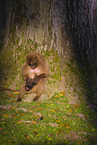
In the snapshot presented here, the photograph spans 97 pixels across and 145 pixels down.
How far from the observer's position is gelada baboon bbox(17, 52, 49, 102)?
4898mm

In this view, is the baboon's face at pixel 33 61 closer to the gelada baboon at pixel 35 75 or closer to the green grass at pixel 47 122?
the gelada baboon at pixel 35 75

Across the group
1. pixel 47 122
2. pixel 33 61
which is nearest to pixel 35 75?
pixel 33 61

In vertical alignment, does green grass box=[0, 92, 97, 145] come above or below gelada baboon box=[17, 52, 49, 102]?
below

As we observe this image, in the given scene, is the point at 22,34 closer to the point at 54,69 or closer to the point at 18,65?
the point at 18,65

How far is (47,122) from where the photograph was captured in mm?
3943

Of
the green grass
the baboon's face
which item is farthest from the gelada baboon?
the green grass

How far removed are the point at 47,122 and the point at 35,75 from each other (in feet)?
5.73

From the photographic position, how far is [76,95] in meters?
4.96

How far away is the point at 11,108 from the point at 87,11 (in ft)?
13.2

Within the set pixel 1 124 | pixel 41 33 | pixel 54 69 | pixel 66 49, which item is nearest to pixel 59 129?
pixel 1 124

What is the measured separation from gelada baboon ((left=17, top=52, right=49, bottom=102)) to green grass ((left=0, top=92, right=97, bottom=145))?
0.40 metres

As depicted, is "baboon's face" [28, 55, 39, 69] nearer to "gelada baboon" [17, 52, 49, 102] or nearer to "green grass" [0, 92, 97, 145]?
"gelada baboon" [17, 52, 49, 102]

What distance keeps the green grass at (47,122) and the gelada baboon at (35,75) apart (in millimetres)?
402

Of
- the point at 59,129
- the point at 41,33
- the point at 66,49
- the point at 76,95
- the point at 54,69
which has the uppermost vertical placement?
the point at 41,33
